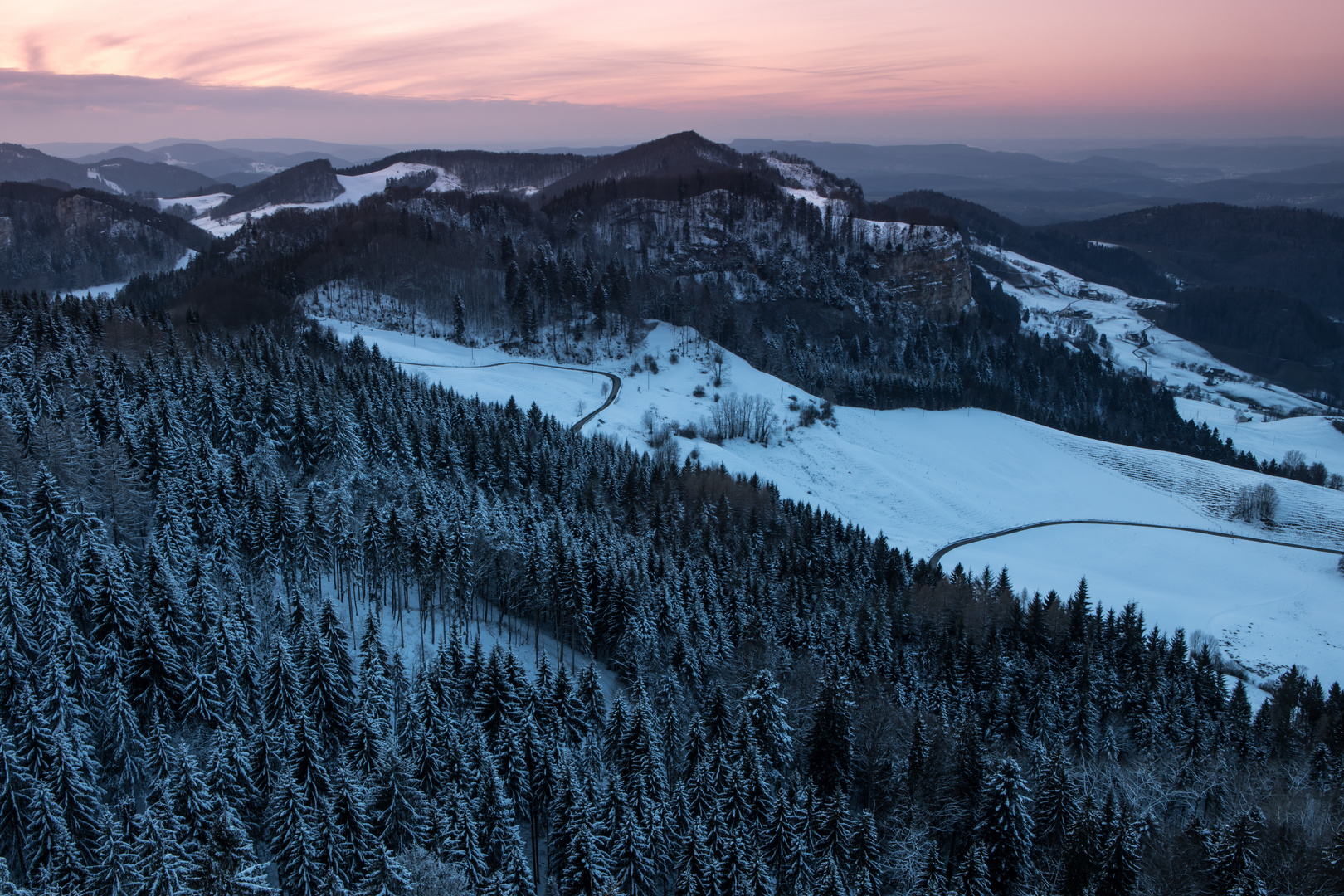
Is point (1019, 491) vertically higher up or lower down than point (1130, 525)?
higher up

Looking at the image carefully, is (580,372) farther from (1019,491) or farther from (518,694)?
(518,694)

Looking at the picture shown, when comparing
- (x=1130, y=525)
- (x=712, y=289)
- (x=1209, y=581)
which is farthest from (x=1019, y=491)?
(x=712, y=289)

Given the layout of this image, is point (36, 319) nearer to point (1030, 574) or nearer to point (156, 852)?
point (156, 852)

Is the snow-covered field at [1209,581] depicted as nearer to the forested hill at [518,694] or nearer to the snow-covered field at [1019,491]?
the snow-covered field at [1019,491]

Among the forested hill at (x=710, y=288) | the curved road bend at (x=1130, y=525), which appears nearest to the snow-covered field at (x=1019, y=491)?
the curved road bend at (x=1130, y=525)

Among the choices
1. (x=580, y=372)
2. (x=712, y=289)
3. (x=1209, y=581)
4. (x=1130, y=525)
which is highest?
(x=712, y=289)

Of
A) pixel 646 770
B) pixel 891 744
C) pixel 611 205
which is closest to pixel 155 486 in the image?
pixel 646 770

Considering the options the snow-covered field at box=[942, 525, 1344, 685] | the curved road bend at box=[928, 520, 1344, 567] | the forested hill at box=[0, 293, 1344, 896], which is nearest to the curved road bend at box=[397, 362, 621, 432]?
the forested hill at box=[0, 293, 1344, 896]

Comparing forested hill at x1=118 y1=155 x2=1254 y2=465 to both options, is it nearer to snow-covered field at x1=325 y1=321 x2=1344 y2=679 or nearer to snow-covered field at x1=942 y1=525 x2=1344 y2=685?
snow-covered field at x1=325 y1=321 x2=1344 y2=679

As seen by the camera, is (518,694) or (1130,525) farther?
(1130,525)
